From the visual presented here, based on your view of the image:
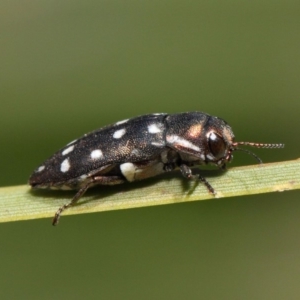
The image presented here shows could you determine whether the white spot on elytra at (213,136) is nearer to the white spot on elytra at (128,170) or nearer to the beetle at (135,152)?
the beetle at (135,152)

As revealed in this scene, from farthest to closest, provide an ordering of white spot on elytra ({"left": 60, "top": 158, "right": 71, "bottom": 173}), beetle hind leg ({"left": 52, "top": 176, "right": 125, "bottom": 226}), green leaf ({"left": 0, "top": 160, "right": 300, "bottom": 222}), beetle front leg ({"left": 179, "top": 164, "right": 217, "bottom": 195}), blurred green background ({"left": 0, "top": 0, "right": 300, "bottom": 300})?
A: blurred green background ({"left": 0, "top": 0, "right": 300, "bottom": 300}) < white spot on elytra ({"left": 60, "top": 158, "right": 71, "bottom": 173}) < beetle hind leg ({"left": 52, "top": 176, "right": 125, "bottom": 226}) < beetle front leg ({"left": 179, "top": 164, "right": 217, "bottom": 195}) < green leaf ({"left": 0, "top": 160, "right": 300, "bottom": 222})

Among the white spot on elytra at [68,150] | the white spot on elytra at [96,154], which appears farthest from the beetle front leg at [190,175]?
the white spot on elytra at [68,150]

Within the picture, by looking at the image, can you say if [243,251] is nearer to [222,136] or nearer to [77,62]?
[222,136]

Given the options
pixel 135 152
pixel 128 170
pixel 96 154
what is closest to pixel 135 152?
pixel 135 152

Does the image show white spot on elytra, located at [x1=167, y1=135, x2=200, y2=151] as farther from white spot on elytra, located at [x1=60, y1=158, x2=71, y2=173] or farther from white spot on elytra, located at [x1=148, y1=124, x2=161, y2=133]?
white spot on elytra, located at [x1=60, y1=158, x2=71, y2=173]

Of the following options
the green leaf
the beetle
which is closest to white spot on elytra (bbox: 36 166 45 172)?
the beetle

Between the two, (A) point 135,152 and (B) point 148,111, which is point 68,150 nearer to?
(A) point 135,152

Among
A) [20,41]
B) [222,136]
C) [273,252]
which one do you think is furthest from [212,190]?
[20,41]
